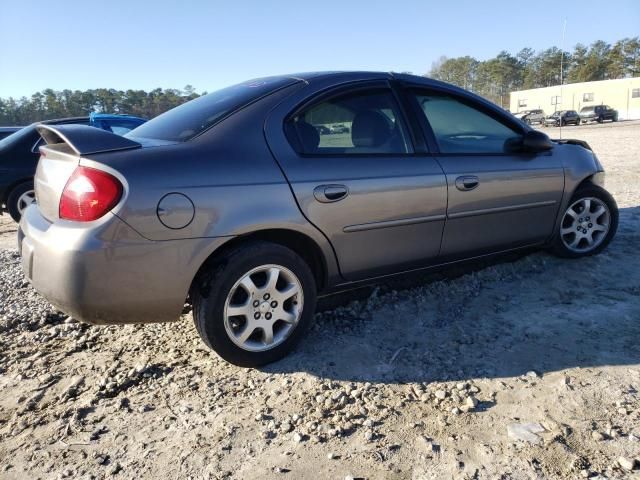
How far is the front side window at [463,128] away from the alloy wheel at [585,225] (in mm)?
950

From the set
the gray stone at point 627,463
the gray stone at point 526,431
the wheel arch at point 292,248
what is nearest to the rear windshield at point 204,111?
the wheel arch at point 292,248

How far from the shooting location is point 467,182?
338 cm

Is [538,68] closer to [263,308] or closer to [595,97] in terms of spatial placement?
[595,97]

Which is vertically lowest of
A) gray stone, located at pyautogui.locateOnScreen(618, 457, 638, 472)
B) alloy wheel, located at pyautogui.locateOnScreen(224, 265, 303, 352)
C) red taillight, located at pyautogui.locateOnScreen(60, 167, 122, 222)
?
gray stone, located at pyautogui.locateOnScreen(618, 457, 638, 472)

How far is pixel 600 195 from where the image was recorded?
14.1ft

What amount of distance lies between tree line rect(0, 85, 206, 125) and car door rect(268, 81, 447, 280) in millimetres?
63144

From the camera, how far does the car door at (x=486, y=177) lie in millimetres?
3375

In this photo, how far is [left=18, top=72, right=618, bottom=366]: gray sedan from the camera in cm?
235

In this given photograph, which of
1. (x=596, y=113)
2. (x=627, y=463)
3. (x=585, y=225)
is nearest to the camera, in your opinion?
(x=627, y=463)

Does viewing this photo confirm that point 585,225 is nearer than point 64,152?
No

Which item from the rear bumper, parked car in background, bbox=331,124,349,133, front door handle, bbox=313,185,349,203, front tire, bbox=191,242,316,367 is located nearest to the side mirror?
parked car in background, bbox=331,124,349,133

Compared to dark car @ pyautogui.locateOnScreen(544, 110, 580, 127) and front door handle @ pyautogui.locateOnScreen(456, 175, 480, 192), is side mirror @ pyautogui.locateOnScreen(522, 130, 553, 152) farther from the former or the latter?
dark car @ pyautogui.locateOnScreen(544, 110, 580, 127)

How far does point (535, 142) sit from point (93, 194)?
10.2 feet

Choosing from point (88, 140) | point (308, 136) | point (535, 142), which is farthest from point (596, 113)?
point (88, 140)
